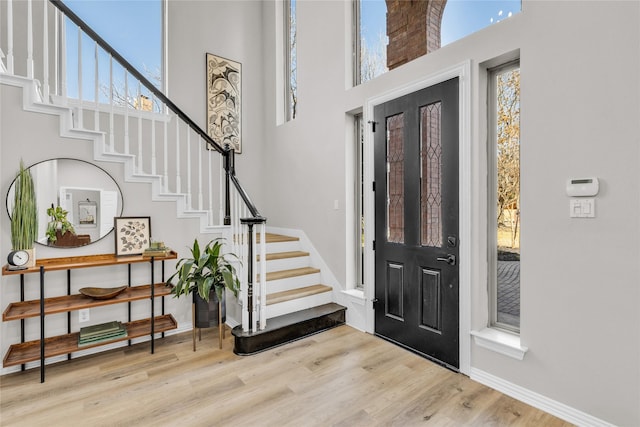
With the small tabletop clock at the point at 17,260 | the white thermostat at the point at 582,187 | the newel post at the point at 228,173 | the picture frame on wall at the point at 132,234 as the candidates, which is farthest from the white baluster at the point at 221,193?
the white thermostat at the point at 582,187

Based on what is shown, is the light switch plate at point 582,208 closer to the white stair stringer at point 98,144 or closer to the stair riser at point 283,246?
the stair riser at point 283,246

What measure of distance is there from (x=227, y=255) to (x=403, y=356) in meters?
1.96

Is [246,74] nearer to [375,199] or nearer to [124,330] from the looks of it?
[375,199]

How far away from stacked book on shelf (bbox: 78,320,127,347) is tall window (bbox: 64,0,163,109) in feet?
7.73

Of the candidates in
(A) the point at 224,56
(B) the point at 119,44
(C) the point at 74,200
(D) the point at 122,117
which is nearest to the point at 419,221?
(C) the point at 74,200

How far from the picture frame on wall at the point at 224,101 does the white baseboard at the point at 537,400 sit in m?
3.97

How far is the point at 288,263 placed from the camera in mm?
3803

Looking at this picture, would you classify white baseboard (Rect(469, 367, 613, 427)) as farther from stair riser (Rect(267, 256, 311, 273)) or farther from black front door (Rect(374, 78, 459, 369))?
stair riser (Rect(267, 256, 311, 273))

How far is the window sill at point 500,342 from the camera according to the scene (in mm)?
2131

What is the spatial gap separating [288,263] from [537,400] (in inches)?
101

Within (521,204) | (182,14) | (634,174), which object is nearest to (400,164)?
(521,204)

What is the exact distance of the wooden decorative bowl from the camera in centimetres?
258

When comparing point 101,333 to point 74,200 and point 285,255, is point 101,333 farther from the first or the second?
point 285,255

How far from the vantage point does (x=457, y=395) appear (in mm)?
2176
